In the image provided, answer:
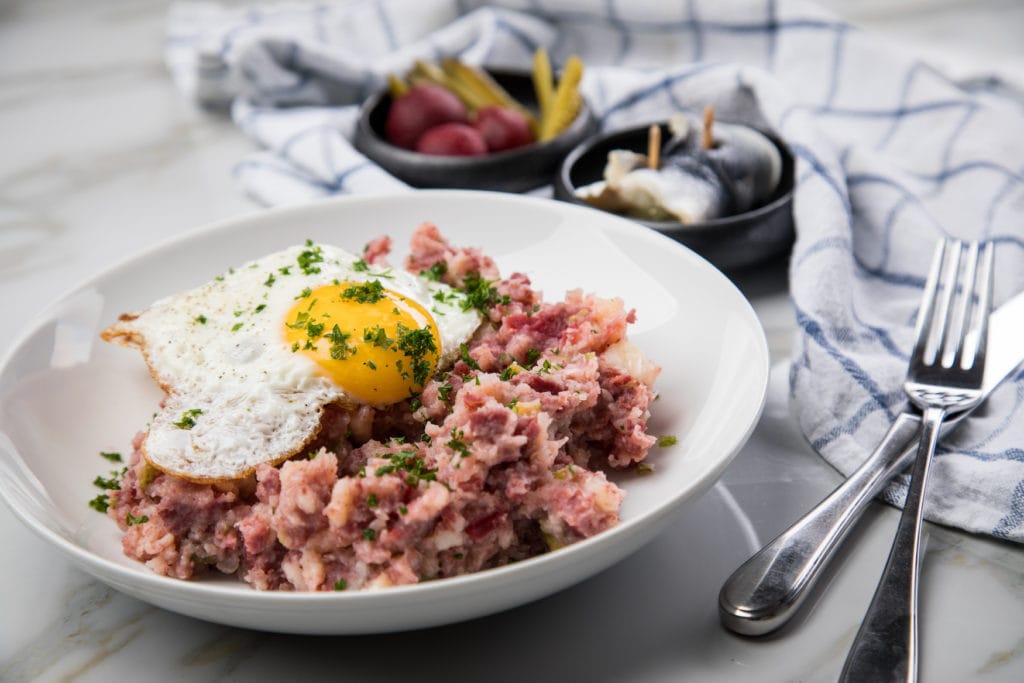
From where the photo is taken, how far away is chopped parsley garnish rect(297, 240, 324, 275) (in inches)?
108

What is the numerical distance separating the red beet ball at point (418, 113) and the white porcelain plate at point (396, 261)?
1.24 meters

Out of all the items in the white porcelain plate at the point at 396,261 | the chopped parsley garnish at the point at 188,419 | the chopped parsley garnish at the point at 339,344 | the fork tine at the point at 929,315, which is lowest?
the fork tine at the point at 929,315

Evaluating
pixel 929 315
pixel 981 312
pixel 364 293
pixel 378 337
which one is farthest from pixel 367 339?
pixel 981 312

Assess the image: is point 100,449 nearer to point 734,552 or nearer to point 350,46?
point 734,552

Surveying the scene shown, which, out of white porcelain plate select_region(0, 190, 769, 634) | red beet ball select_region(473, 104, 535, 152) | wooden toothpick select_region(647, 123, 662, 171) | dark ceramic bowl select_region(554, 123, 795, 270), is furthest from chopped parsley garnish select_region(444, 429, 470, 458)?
red beet ball select_region(473, 104, 535, 152)

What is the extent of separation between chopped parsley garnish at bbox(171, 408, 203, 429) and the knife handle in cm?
124

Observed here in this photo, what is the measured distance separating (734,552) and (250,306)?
1.38 metres

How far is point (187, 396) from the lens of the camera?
242 cm

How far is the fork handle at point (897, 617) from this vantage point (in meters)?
1.88

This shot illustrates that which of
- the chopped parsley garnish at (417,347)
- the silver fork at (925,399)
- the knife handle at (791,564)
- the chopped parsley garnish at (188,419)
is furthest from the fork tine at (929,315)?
the chopped parsley garnish at (188,419)

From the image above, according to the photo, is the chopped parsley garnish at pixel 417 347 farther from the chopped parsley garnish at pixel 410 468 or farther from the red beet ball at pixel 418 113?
the red beet ball at pixel 418 113

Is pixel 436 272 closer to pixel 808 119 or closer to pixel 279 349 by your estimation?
pixel 279 349

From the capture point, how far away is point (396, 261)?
324 centimetres

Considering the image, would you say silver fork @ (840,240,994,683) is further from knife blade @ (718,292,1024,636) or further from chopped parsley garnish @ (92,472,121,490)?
chopped parsley garnish @ (92,472,121,490)
